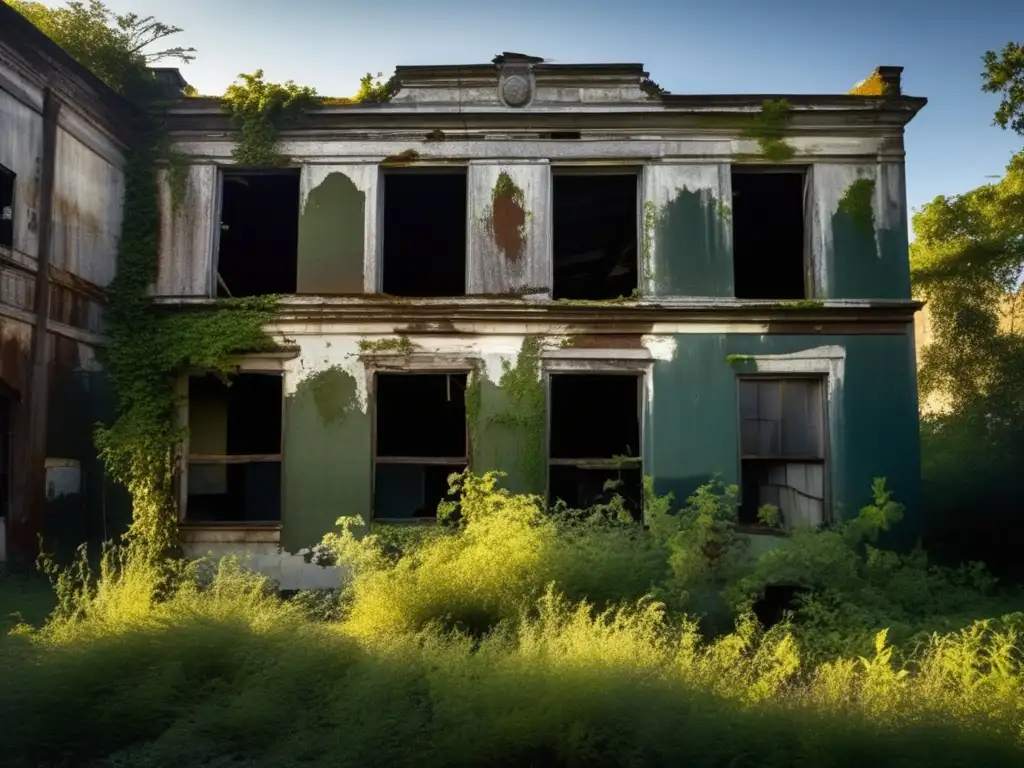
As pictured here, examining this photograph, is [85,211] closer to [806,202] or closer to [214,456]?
[214,456]

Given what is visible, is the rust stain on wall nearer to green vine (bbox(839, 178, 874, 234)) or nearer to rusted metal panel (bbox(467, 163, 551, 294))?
rusted metal panel (bbox(467, 163, 551, 294))

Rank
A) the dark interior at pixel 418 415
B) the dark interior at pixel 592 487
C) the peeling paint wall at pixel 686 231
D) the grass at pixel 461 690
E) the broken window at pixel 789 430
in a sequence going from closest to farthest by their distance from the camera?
the grass at pixel 461 690 < the broken window at pixel 789 430 < the peeling paint wall at pixel 686 231 < the dark interior at pixel 592 487 < the dark interior at pixel 418 415

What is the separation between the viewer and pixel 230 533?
11625 millimetres

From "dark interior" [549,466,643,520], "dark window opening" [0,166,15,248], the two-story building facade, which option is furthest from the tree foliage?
"dark window opening" [0,166,15,248]

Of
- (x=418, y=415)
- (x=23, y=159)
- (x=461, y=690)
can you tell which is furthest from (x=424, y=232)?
(x=461, y=690)

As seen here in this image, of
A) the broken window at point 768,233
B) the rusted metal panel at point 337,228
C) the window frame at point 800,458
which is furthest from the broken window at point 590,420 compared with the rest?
the rusted metal panel at point 337,228

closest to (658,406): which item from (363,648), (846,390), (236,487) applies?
(846,390)

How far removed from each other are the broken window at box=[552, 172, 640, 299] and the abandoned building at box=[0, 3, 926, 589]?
38cm

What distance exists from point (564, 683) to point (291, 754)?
1.84m

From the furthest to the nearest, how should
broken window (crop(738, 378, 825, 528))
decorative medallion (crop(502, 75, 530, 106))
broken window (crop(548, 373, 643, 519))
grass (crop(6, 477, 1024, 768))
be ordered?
broken window (crop(548, 373, 643, 519))
decorative medallion (crop(502, 75, 530, 106))
broken window (crop(738, 378, 825, 528))
grass (crop(6, 477, 1024, 768))

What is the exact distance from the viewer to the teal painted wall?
37.9 ft

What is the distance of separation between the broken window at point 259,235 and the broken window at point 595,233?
4522 millimetres

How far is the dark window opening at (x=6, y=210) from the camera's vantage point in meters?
9.67

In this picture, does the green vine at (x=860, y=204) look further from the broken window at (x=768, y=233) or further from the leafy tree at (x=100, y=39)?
the leafy tree at (x=100, y=39)
